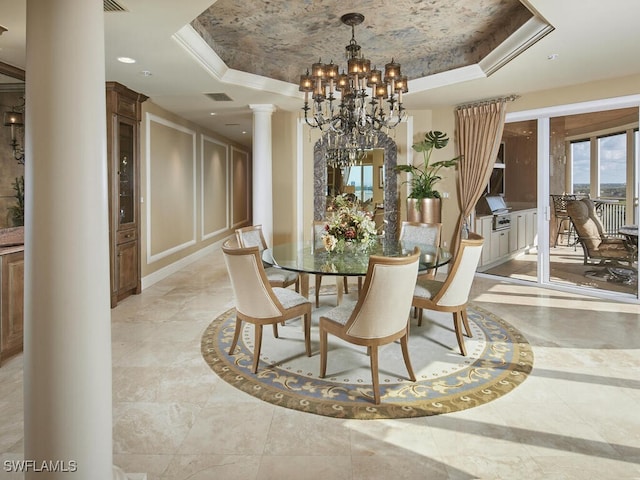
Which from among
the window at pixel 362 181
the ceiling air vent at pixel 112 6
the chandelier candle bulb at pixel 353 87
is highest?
the ceiling air vent at pixel 112 6

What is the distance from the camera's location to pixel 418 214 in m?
5.86

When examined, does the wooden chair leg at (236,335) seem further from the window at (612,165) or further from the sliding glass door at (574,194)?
the window at (612,165)

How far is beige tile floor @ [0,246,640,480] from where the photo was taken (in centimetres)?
187

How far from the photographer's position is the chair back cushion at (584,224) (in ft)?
16.6

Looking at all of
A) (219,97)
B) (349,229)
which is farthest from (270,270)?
(219,97)

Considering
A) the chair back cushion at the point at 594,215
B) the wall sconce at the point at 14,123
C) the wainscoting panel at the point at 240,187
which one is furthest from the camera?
the wainscoting panel at the point at 240,187

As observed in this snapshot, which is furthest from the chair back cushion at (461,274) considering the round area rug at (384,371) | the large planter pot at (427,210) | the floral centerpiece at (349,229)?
the large planter pot at (427,210)

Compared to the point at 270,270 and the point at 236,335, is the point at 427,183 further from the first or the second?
the point at 236,335

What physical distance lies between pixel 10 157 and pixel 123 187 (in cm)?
140

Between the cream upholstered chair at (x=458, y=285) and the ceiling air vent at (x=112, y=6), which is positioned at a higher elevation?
the ceiling air vent at (x=112, y=6)

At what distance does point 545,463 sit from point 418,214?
4.23m

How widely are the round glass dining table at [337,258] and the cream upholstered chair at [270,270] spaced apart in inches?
9.6

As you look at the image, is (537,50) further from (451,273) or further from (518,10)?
(451,273)

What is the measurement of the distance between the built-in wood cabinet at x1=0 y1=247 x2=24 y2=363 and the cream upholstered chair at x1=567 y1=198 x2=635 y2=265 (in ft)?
19.6
